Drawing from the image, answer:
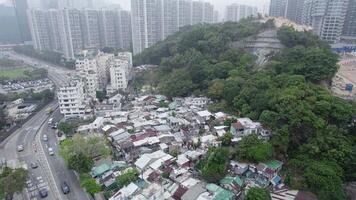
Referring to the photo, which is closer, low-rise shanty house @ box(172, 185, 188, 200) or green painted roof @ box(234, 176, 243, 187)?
low-rise shanty house @ box(172, 185, 188, 200)

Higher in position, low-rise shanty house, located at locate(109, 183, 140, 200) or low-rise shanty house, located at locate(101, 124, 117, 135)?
low-rise shanty house, located at locate(101, 124, 117, 135)

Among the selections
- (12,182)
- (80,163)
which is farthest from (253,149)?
(12,182)

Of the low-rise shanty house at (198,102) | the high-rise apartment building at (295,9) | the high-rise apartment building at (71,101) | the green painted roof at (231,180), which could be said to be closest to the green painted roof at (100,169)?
the green painted roof at (231,180)

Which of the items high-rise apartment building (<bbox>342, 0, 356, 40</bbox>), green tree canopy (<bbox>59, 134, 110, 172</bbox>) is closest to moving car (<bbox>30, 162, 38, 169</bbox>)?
green tree canopy (<bbox>59, 134, 110, 172</bbox>)

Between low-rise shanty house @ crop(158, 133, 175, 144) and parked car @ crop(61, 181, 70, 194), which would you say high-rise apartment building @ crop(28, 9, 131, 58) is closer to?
low-rise shanty house @ crop(158, 133, 175, 144)

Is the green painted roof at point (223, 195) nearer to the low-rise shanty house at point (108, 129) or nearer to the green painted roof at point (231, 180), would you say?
the green painted roof at point (231, 180)

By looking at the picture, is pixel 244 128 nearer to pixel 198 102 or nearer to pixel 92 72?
pixel 198 102
